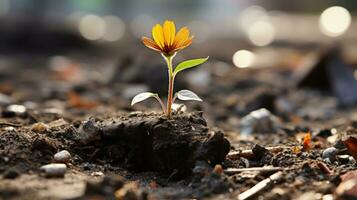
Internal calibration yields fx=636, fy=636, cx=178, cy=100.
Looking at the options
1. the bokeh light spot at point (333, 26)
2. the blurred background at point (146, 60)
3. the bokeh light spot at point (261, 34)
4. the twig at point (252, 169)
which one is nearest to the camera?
the twig at point (252, 169)

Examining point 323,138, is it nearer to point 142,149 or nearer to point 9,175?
point 142,149

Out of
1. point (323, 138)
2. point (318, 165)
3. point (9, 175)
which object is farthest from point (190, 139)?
point (323, 138)

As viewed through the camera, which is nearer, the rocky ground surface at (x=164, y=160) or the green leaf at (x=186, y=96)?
the rocky ground surface at (x=164, y=160)

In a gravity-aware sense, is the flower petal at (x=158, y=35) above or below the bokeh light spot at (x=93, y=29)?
below

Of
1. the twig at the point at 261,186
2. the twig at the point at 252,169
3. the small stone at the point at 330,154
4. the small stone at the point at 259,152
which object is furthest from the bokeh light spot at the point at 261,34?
the twig at the point at 261,186

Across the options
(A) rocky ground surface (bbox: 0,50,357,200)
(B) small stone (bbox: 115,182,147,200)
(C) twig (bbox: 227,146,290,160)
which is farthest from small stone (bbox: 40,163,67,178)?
(C) twig (bbox: 227,146,290,160)

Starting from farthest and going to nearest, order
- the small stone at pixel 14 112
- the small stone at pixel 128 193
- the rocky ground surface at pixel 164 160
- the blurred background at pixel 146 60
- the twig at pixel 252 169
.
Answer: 1. the blurred background at pixel 146 60
2. the small stone at pixel 14 112
3. the twig at pixel 252 169
4. the rocky ground surface at pixel 164 160
5. the small stone at pixel 128 193

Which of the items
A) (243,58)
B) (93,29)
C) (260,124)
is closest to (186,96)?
(260,124)

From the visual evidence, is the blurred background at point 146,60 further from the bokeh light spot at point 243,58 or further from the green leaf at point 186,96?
the green leaf at point 186,96
